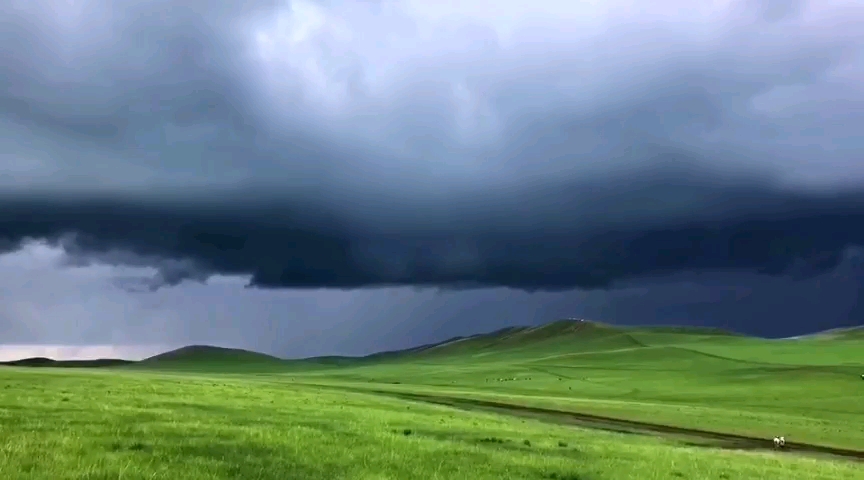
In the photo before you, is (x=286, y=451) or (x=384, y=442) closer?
(x=286, y=451)

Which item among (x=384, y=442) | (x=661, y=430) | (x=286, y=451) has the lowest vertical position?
(x=661, y=430)

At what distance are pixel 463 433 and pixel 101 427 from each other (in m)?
14.5

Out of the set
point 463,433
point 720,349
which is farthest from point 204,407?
point 720,349

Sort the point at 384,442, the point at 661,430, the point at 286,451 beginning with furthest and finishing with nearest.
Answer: the point at 661,430, the point at 384,442, the point at 286,451

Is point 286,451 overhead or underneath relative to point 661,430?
overhead

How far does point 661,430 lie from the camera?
52.8m

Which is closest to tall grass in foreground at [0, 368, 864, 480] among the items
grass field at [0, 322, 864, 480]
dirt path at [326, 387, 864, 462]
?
grass field at [0, 322, 864, 480]

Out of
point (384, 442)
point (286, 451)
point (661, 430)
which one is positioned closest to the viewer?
point (286, 451)

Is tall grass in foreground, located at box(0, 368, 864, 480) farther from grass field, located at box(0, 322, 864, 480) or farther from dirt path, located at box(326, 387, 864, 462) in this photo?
dirt path, located at box(326, 387, 864, 462)

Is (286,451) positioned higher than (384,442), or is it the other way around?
(286,451)

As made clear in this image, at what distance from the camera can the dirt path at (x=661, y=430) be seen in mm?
44500

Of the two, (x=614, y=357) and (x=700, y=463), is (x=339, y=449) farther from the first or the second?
(x=614, y=357)

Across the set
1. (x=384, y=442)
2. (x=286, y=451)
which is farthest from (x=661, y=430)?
(x=286, y=451)

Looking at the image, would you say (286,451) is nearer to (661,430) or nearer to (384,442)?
(384,442)
